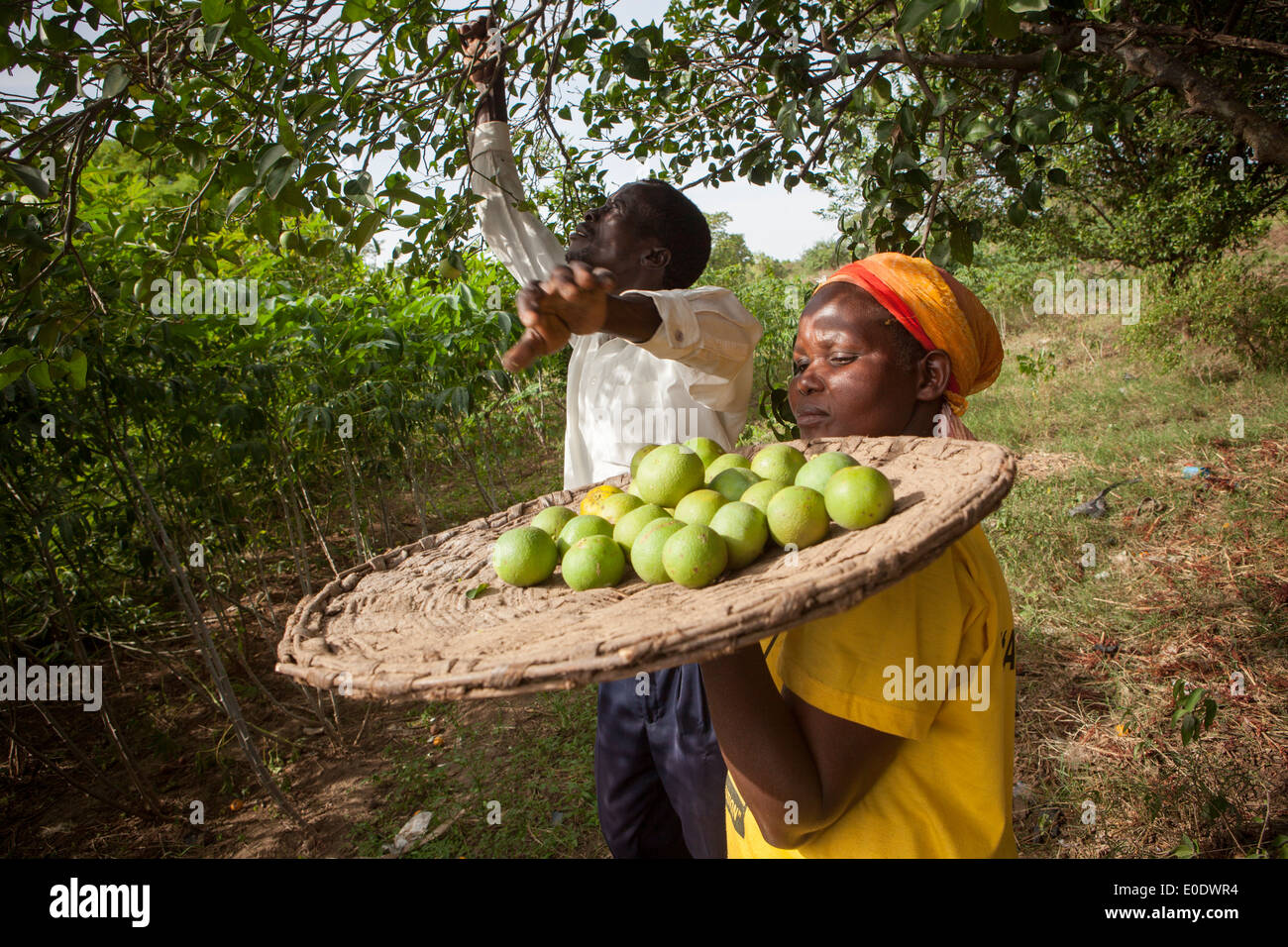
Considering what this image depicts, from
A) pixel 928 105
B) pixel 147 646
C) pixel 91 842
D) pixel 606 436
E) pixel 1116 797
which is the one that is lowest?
pixel 91 842

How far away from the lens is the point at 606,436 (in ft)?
8.56

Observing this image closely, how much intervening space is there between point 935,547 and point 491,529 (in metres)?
1.28

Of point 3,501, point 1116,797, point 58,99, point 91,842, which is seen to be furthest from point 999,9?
point 91,842

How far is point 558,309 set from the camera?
1.50 metres

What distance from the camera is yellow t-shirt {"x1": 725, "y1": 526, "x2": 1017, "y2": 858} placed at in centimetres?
125

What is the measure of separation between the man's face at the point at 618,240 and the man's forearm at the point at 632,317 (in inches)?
32.8

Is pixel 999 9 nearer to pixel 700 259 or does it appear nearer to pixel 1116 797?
pixel 700 259

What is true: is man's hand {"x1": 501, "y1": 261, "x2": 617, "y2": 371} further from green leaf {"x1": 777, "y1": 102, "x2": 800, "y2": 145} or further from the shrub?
the shrub

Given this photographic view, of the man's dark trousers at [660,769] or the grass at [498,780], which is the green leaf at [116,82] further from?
the grass at [498,780]

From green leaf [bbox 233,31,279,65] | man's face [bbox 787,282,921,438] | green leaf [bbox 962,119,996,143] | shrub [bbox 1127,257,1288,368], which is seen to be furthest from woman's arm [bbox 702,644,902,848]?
shrub [bbox 1127,257,1288,368]

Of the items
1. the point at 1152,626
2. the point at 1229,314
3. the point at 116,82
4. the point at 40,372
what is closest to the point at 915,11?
the point at 116,82

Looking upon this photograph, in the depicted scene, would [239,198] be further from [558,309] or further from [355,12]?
[558,309]

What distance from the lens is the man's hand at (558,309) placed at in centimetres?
143

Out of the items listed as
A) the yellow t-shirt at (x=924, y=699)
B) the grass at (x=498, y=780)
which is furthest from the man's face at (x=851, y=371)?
the grass at (x=498, y=780)
